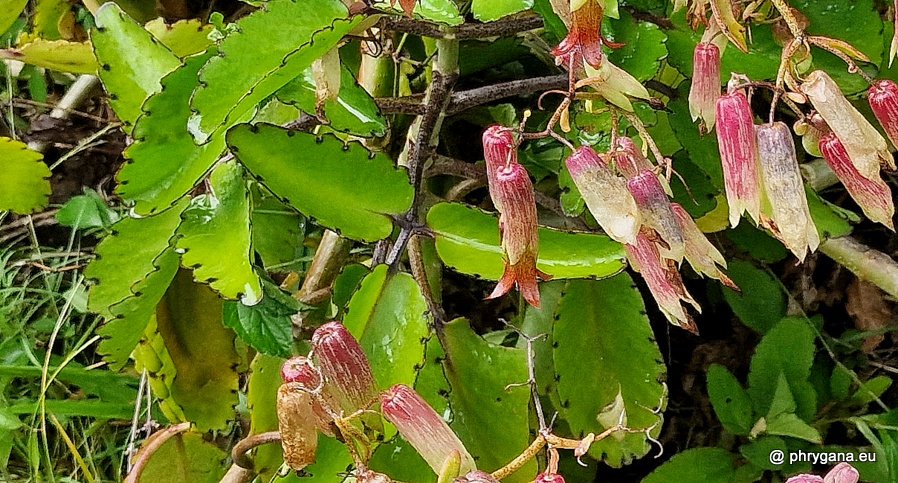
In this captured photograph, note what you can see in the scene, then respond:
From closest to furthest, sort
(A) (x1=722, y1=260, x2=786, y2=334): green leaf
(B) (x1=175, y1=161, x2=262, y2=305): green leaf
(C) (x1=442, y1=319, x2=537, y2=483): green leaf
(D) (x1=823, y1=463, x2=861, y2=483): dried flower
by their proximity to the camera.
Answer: (D) (x1=823, y1=463, x2=861, y2=483): dried flower < (B) (x1=175, y1=161, x2=262, y2=305): green leaf < (C) (x1=442, y1=319, x2=537, y2=483): green leaf < (A) (x1=722, y1=260, x2=786, y2=334): green leaf

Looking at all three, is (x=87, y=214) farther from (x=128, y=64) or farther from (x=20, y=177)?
(x=128, y=64)

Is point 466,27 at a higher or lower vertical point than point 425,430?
higher

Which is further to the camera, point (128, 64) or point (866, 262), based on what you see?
point (866, 262)

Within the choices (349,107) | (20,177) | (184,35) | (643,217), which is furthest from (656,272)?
(20,177)

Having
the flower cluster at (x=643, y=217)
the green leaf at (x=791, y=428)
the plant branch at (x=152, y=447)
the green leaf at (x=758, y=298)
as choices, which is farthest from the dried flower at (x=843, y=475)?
the plant branch at (x=152, y=447)

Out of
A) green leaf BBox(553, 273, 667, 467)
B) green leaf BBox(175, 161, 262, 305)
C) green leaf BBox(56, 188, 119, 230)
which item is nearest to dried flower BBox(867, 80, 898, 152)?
green leaf BBox(553, 273, 667, 467)

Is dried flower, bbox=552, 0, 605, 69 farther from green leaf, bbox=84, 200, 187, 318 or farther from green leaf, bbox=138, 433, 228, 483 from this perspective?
green leaf, bbox=138, 433, 228, 483
